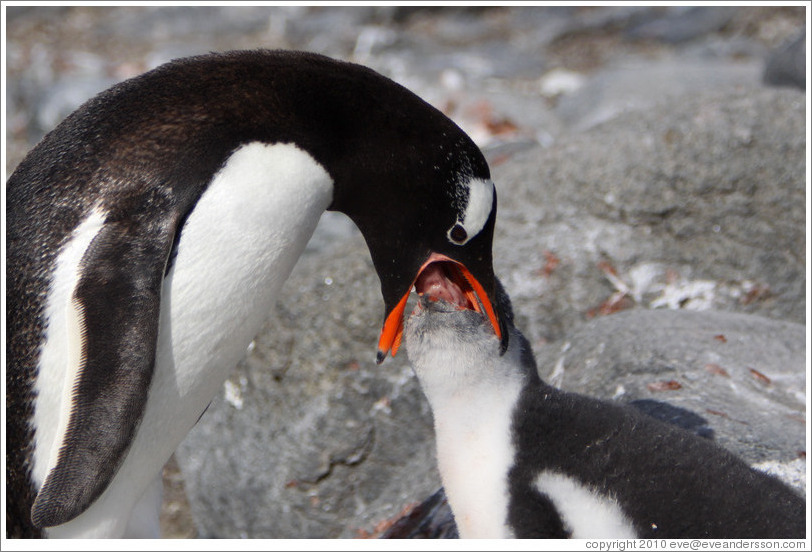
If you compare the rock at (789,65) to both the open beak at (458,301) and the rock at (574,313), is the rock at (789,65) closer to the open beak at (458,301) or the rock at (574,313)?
the rock at (574,313)

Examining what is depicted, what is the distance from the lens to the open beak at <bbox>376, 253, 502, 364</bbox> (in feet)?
7.88

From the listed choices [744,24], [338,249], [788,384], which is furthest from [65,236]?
[744,24]

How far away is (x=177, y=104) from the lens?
7.38 ft

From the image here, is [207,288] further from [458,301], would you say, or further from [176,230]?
[458,301]

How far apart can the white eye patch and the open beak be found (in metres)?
0.07

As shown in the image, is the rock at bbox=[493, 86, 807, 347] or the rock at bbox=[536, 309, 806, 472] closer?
the rock at bbox=[536, 309, 806, 472]

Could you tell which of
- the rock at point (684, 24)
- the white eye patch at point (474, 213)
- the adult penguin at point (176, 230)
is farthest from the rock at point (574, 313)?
the rock at point (684, 24)

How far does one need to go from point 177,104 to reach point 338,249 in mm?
1605

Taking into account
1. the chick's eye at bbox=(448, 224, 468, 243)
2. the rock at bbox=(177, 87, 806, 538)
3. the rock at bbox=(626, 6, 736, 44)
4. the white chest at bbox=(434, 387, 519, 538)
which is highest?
the chick's eye at bbox=(448, 224, 468, 243)

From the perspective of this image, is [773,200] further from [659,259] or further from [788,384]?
[788,384]

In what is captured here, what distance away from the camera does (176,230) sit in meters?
2.17

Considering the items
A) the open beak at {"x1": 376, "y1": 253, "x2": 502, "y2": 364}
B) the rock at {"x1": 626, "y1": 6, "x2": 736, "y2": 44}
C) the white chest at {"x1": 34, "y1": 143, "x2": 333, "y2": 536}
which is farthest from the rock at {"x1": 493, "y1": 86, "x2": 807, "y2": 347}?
the rock at {"x1": 626, "y1": 6, "x2": 736, "y2": 44}

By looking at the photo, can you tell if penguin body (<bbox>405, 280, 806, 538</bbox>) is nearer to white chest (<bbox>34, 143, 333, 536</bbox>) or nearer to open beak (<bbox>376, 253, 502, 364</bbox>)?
open beak (<bbox>376, 253, 502, 364</bbox>)

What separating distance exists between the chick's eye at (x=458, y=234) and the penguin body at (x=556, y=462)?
5.9 inches
